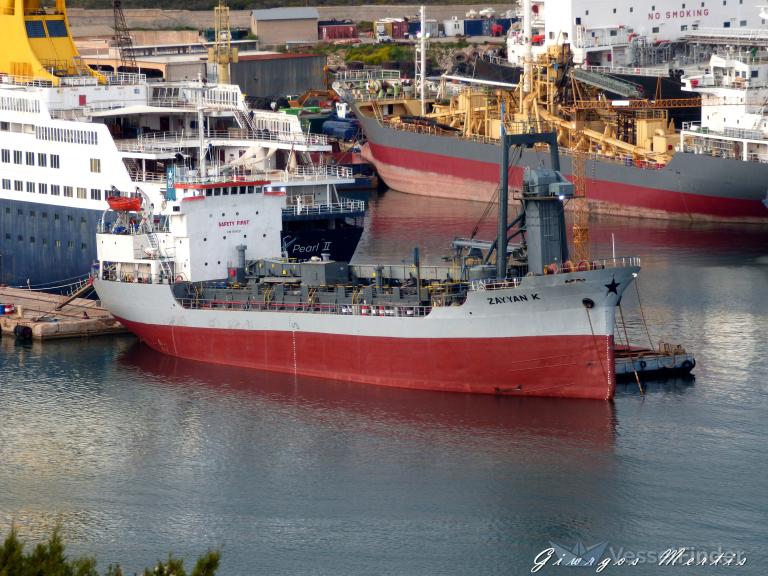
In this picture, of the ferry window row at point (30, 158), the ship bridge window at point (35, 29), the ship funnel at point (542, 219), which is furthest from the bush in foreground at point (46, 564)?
the ship bridge window at point (35, 29)

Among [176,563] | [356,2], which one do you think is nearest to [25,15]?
[176,563]

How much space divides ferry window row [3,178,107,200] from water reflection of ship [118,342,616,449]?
260 inches

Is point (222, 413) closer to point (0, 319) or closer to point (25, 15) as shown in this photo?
point (0, 319)

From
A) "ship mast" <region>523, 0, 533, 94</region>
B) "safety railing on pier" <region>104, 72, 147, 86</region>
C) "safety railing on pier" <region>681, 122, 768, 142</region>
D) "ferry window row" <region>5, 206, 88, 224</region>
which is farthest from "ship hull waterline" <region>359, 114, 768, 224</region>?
"ferry window row" <region>5, 206, 88, 224</region>

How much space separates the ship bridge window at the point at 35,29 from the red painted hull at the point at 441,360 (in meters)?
12.9

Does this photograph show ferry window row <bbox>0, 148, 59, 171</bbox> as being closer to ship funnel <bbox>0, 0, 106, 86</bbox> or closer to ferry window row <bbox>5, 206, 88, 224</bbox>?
ferry window row <bbox>5, 206, 88, 224</bbox>

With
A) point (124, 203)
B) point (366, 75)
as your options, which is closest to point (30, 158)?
point (124, 203)

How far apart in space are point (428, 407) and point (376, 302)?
2882 mm

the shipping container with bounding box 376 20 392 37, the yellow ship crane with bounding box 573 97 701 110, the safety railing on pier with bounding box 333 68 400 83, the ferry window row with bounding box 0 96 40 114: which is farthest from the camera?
the shipping container with bounding box 376 20 392 37

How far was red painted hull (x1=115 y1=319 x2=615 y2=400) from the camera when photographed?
3509cm

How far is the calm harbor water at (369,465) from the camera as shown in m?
28.4

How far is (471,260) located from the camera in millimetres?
37906

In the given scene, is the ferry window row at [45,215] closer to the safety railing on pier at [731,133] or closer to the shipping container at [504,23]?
the safety railing on pier at [731,133]

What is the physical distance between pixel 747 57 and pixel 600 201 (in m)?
7.16
